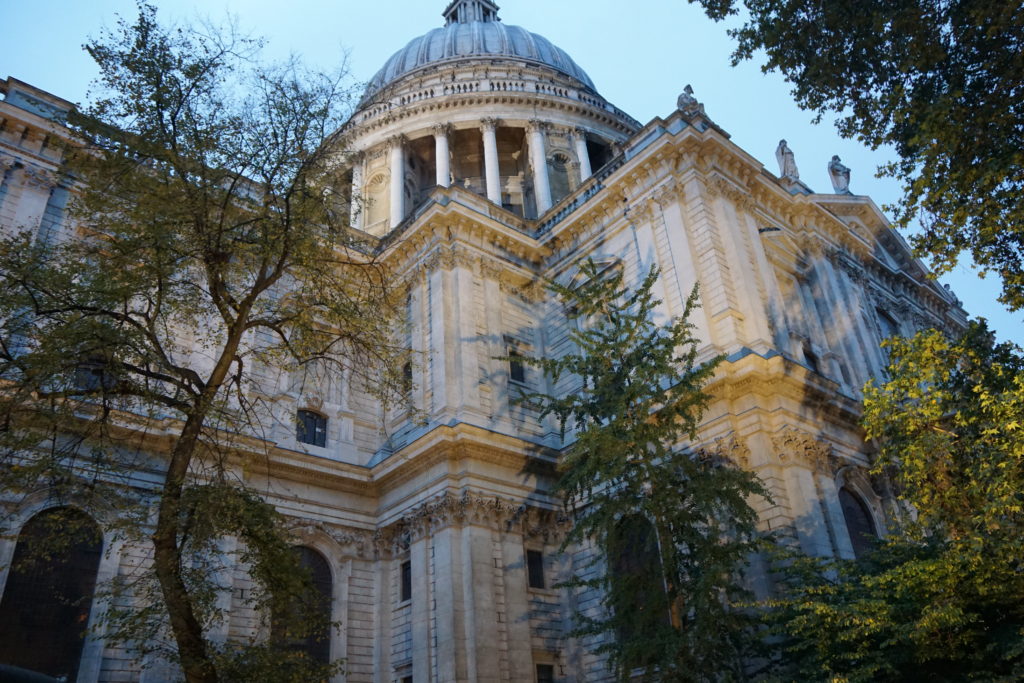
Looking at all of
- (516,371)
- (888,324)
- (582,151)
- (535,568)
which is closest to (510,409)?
(516,371)

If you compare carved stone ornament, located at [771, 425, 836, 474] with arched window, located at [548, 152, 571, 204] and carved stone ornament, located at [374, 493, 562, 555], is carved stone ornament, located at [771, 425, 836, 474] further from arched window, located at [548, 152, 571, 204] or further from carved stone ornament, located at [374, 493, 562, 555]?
arched window, located at [548, 152, 571, 204]

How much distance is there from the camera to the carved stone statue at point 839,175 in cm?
2991

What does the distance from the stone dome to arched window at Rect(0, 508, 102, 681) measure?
32063mm

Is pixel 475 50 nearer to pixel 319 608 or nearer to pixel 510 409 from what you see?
pixel 510 409

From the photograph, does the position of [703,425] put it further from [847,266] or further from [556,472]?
[847,266]

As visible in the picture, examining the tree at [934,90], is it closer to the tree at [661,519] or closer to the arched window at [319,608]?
the tree at [661,519]

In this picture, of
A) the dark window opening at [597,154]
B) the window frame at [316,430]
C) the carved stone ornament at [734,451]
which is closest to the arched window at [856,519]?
the carved stone ornament at [734,451]

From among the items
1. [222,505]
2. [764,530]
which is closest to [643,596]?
[764,530]

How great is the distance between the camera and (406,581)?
2011 cm

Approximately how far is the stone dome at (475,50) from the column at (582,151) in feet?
19.5

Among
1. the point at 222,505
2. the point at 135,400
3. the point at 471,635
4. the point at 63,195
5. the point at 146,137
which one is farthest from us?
the point at 63,195

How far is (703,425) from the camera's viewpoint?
720 inches

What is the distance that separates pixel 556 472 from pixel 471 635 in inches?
208

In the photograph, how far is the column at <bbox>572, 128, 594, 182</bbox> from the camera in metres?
37.2
